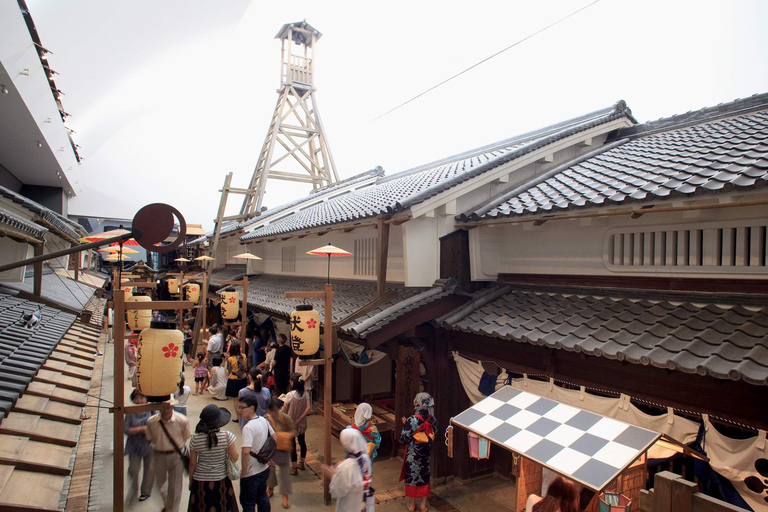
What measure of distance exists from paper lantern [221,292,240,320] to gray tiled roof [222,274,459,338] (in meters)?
0.52

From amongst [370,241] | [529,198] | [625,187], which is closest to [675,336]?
[625,187]

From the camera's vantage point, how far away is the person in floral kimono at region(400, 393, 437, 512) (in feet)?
24.6

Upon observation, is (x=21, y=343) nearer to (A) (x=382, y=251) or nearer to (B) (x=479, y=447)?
(A) (x=382, y=251)

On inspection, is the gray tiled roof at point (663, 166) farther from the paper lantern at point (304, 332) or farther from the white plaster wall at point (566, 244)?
the paper lantern at point (304, 332)

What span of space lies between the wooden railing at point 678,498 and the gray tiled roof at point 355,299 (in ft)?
16.4

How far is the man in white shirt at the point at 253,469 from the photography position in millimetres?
6348

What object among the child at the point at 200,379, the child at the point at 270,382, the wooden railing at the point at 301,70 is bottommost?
the child at the point at 200,379

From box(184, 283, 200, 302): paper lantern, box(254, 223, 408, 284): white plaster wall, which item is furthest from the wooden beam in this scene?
box(184, 283, 200, 302): paper lantern

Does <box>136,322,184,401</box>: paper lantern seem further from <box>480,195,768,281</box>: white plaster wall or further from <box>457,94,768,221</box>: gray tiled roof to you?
<box>457,94,768,221</box>: gray tiled roof

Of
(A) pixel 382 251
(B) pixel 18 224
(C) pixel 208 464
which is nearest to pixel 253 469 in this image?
(C) pixel 208 464

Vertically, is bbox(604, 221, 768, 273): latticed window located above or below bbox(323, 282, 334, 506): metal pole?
above

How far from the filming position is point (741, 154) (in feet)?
19.9

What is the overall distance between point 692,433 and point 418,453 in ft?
13.7

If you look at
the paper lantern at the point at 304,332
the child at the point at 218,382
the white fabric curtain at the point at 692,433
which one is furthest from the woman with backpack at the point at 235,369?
the white fabric curtain at the point at 692,433
